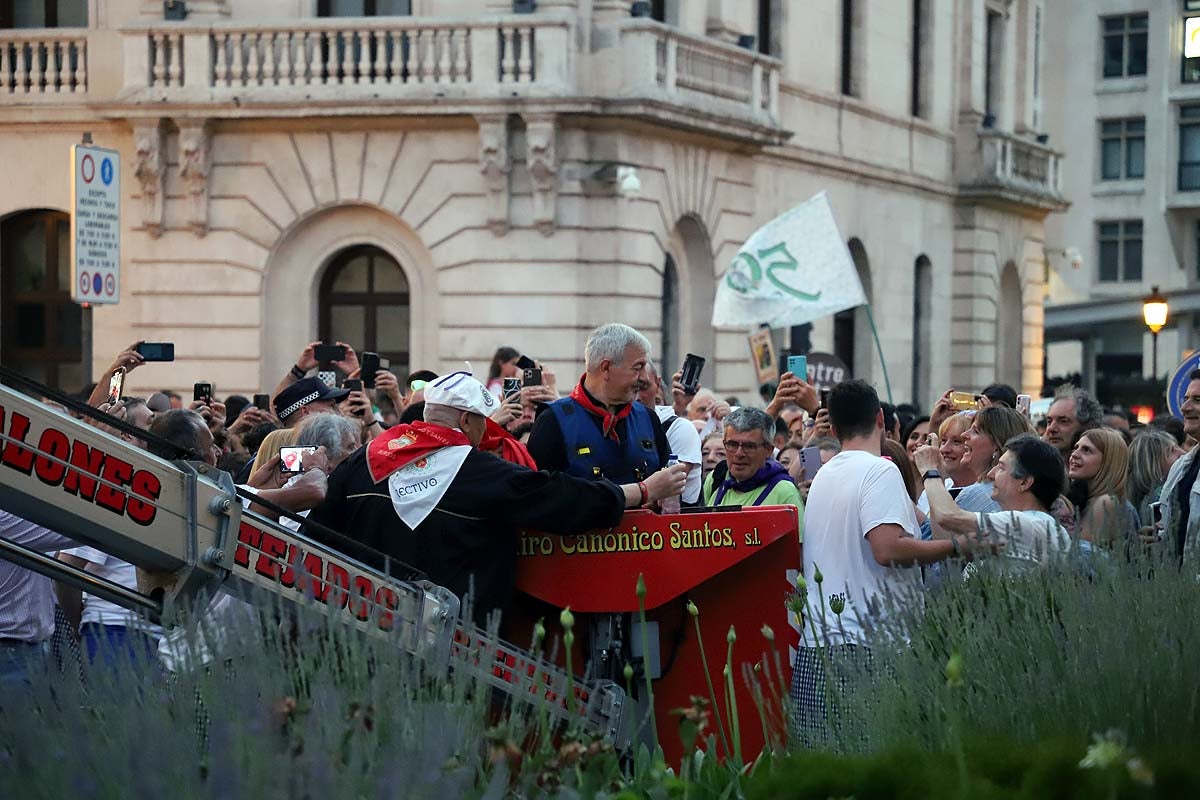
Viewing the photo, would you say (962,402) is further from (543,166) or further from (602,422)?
(543,166)

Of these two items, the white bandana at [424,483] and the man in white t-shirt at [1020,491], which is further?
the man in white t-shirt at [1020,491]

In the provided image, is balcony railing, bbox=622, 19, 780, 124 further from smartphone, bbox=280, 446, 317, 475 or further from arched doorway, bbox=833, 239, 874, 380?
smartphone, bbox=280, 446, 317, 475

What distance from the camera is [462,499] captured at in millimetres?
6621

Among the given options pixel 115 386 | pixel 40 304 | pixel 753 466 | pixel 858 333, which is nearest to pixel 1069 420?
pixel 753 466

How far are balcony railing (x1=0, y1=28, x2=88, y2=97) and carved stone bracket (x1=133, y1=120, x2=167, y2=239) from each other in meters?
1.35

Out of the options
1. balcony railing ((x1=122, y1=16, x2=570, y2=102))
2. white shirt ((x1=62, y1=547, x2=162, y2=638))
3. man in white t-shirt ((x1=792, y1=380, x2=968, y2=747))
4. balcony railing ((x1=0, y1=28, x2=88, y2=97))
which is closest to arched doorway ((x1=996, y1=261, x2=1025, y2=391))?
balcony railing ((x1=122, y1=16, x2=570, y2=102))

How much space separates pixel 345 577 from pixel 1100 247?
5186cm

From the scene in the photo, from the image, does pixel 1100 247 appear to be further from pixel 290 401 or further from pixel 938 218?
pixel 290 401

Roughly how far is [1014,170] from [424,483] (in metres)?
30.8

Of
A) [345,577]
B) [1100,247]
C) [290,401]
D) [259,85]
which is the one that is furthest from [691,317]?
[1100,247]

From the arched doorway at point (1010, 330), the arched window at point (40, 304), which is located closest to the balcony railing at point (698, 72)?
the arched window at point (40, 304)

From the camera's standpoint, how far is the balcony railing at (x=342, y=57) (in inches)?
851

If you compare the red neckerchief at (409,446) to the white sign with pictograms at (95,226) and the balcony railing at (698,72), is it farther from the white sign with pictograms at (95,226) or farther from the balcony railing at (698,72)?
the balcony railing at (698,72)

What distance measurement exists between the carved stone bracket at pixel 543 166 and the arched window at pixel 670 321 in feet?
9.67
